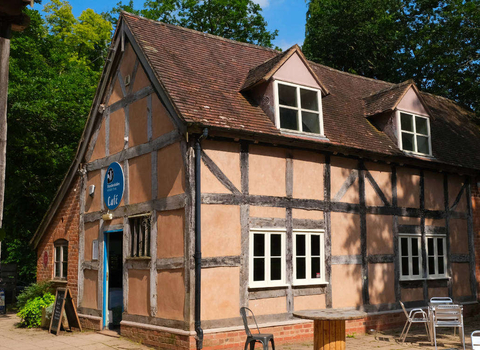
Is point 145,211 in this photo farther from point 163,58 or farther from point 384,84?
point 384,84

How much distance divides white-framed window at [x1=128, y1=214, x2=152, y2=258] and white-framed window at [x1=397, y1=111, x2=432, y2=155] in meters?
7.36

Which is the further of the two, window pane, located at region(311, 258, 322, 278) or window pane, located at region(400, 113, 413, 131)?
window pane, located at region(400, 113, 413, 131)

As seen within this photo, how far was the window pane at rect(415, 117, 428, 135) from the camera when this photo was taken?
609 inches

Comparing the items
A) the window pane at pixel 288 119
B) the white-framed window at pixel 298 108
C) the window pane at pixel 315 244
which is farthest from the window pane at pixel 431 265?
the window pane at pixel 288 119

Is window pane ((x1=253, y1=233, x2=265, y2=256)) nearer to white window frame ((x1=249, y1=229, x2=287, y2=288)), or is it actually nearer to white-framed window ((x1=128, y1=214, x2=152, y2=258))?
white window frame ((x1=249, y1=229, x2=287, y2=288))

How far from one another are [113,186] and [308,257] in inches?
206

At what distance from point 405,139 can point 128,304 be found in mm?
8812

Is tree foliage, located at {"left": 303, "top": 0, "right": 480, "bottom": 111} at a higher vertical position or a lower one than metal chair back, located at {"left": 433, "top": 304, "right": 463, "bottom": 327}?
higher

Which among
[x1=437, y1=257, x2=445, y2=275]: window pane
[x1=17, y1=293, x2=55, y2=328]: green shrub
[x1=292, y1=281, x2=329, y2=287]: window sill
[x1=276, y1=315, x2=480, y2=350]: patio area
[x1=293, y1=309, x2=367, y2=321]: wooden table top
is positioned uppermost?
[x1=437, y1=257, x2=445, y2=275]: window pane

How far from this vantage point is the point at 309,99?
1315 cm

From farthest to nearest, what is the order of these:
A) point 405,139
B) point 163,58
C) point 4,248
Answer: point 4,248
point 405,139
point 163,58

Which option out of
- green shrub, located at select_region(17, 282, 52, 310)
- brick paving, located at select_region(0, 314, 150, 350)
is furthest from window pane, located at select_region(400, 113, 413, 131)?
green shrub, located at select_region(17, 282, 52, 310)

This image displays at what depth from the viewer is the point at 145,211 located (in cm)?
1210

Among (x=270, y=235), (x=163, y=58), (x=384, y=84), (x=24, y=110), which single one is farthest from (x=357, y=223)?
Result: (x=24, y=110)
